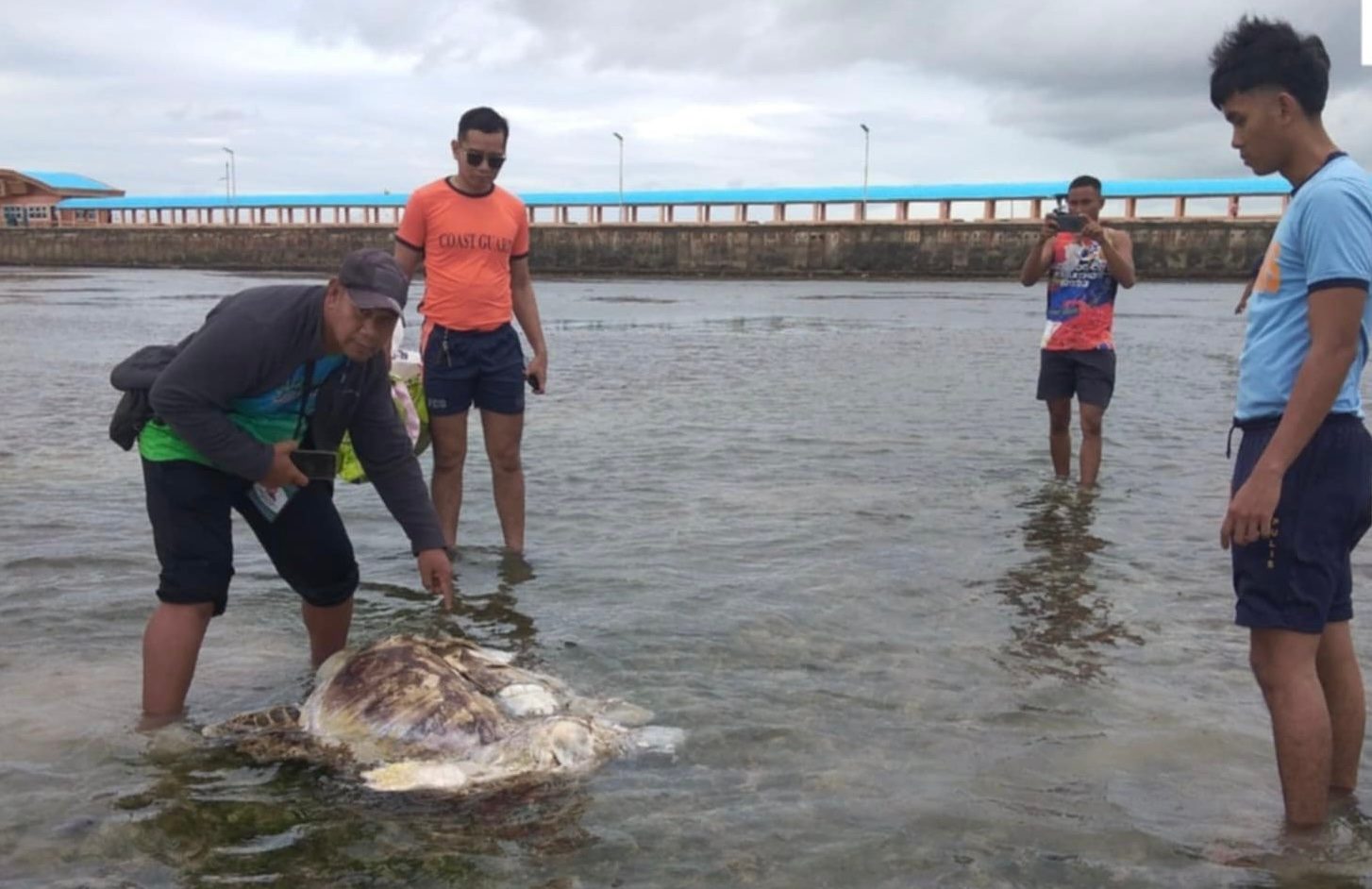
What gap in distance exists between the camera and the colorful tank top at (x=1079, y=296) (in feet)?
25.4

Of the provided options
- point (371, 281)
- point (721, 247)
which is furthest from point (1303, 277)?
point (721, 247)

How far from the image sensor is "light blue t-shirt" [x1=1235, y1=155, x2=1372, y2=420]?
2.79 m

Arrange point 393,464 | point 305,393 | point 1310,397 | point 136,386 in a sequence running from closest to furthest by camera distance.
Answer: point 1310,397, point 136,386, point 305,393, point 393,464

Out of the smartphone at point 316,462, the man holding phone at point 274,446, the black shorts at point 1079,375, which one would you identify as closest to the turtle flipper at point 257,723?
the man holding phone at point 274,446

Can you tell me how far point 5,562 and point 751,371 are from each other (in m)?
11.2

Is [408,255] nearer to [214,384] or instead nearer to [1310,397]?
[214,384]

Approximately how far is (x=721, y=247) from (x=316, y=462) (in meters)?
59.4

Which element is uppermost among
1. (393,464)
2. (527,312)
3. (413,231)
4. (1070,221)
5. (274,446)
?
(1070,221)

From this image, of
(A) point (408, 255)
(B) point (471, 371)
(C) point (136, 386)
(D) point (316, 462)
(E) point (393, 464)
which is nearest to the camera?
(C) point (136, 386)

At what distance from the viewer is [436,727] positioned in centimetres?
368

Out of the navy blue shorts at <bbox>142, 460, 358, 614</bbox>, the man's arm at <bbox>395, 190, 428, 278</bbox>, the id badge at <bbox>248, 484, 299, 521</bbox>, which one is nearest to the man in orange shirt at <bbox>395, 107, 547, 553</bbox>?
the man's arm at <bbox>395, 190, 428, 278</bbox>

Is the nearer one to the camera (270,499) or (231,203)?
(270,499)

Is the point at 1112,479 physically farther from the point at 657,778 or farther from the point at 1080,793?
the point at 657,778

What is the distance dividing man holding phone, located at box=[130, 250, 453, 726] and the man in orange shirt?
182 cm
